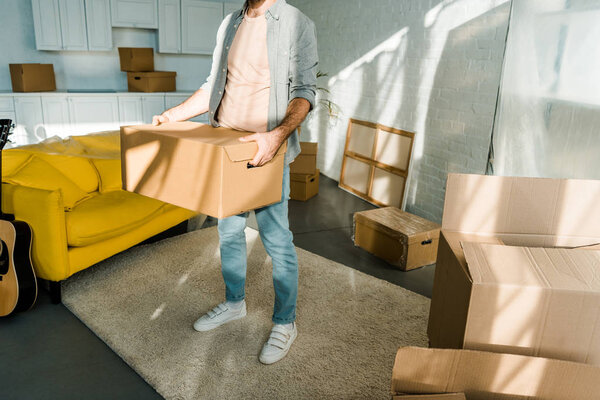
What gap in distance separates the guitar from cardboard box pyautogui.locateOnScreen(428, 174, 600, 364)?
5.97 feet

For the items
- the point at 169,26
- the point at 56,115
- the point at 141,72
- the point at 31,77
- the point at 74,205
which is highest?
the point at 169,26

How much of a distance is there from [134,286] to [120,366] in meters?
0.69

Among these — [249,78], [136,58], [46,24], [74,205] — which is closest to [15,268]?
[74,205]

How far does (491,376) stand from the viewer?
86cm

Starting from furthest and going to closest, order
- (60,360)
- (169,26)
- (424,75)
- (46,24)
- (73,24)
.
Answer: (169,26) → (73,24) → (46,24) → (424,75) → (60,360)

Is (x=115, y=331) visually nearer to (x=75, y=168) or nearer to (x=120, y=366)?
(x=120, y=366)

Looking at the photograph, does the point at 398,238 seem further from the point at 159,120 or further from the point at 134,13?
the point at 134,13

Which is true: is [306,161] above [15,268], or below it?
above

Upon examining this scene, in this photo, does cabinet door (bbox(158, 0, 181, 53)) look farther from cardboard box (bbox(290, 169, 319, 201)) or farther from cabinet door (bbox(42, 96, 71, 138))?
cardboard box (bbox(290, 169, 319, 201))

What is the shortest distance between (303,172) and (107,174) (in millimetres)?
1867

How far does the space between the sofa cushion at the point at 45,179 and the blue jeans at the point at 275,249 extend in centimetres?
94

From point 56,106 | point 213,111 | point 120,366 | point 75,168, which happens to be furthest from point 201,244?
point 56,106

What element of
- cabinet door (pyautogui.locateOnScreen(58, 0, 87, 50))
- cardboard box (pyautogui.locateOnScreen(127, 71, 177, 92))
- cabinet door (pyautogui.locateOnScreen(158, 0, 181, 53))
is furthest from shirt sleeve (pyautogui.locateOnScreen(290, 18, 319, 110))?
cabinet door (pyautogui.locateOnScreen(158, 0, 181, 53))

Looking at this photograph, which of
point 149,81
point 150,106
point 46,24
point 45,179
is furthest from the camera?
point 150,106
